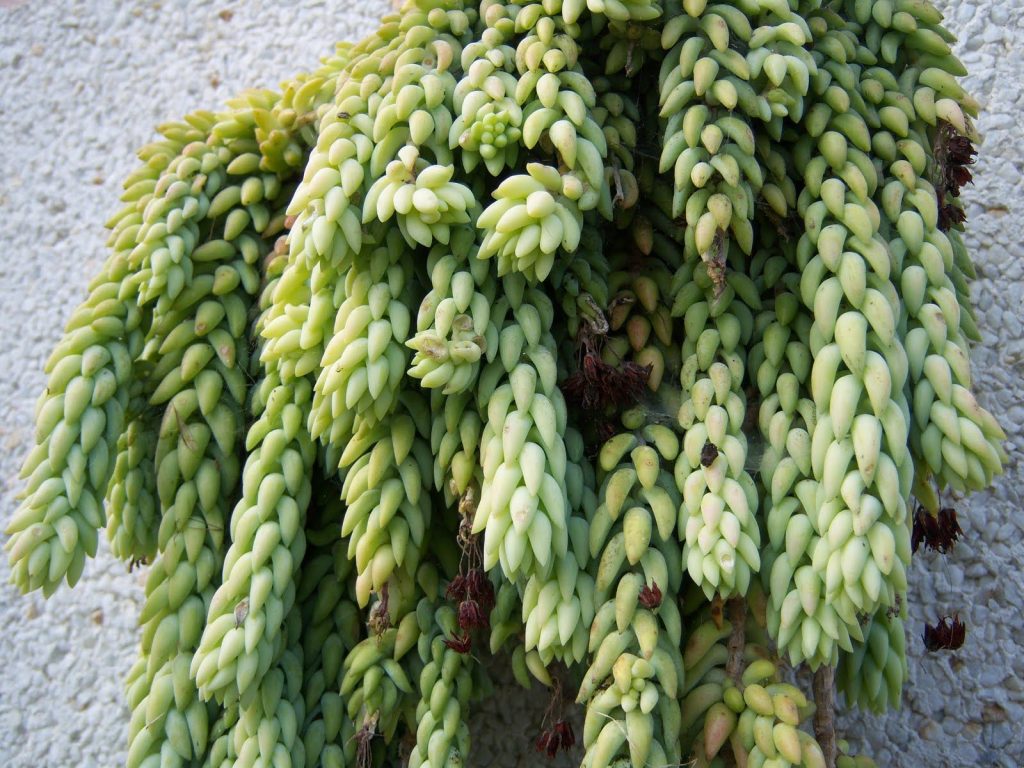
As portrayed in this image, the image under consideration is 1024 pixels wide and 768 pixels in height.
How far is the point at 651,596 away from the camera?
88 centimetres

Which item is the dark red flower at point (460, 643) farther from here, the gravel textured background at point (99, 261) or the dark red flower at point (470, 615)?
the gravel textured background at point (99, 261)

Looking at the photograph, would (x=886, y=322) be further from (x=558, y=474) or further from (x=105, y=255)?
(x=105, y=255)

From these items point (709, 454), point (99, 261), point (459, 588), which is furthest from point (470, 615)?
point (99, 261)

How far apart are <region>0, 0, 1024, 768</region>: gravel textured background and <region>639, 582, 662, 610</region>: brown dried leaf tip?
0.36 m

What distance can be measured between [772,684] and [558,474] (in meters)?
0.26

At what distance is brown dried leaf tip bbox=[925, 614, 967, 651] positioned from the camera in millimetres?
1054

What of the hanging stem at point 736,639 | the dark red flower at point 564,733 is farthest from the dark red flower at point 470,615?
the hanging stem at point 736,639

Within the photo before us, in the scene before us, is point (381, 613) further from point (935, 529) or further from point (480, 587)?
point (935, 529)

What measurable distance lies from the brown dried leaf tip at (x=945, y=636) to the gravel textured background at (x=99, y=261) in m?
0.08

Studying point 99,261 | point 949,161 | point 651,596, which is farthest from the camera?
point 99,261

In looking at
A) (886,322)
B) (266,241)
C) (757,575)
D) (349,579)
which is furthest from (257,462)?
(886,322)

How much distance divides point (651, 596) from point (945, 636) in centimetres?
36

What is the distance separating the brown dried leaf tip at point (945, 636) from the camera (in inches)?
41.5

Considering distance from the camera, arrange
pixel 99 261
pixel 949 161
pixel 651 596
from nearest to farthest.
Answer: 1. pixel 651 596
2. pixel 949 161
3. pixel 99 261
